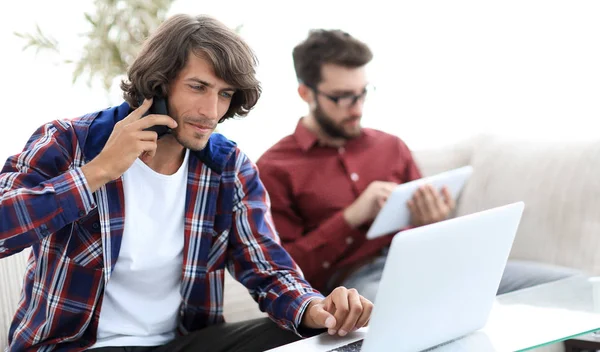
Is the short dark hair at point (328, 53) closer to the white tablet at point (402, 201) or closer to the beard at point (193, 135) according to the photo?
the white tablet at point (402, 201)

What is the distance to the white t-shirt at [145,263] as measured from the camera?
157 cm

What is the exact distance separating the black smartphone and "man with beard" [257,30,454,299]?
82 cm

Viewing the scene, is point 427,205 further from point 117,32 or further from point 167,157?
point 117,32

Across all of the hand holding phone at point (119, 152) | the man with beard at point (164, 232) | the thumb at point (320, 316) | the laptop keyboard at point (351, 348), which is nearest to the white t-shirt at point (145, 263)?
the man with beard at point (164, 232)

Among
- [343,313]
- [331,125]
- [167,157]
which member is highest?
[167,157]

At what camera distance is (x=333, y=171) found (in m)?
2.38

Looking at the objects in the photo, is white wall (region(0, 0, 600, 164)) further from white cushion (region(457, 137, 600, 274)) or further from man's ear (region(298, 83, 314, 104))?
man's ear (region(298, 83, 314, 104))

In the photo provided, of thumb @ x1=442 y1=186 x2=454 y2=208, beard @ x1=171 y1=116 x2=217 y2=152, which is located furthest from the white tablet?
beard @ x1=171 y1=116 x2=217 y2=152

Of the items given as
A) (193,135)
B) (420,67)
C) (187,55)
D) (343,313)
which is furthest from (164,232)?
(420,67)

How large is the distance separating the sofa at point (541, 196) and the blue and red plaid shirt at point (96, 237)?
45 centimetres

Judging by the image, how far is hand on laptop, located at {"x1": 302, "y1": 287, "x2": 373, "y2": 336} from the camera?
1.30 m

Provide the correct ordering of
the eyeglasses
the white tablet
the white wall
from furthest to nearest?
the white wall < the eyeglasses < the white tablet

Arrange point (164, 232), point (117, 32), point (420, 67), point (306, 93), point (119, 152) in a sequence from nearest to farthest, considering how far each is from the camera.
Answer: point (119, 152)
point (164, 232)
point (306, 93)
point (117, 32)
point (420, 67)

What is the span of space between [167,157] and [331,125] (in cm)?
86
